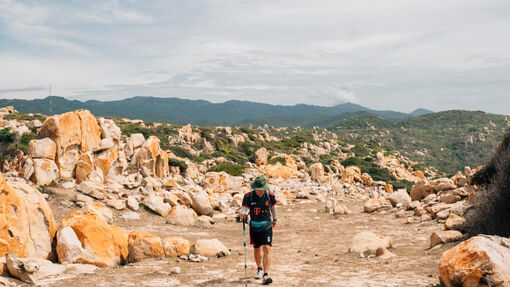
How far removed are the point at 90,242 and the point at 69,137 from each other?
39.3 ft

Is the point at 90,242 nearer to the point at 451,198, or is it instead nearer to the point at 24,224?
the point at 24,224

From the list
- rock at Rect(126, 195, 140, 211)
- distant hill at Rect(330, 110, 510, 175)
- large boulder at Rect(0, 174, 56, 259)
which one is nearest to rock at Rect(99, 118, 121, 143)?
rock at Rect(126, 195, 140, 211)

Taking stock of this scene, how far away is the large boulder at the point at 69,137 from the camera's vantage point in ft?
65.2

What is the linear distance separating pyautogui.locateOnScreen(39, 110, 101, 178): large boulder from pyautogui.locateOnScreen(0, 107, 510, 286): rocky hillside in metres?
0.05

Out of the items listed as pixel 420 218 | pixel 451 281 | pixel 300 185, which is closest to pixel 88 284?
pixel 451 281

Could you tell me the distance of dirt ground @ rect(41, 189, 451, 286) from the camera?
836 cm

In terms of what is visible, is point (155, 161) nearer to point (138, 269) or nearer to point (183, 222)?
point (183, 222)

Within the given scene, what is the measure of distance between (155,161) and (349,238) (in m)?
14.0

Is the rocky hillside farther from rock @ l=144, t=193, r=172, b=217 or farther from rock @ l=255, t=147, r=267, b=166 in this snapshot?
rock @ l=255, t=147, r=267, b=166

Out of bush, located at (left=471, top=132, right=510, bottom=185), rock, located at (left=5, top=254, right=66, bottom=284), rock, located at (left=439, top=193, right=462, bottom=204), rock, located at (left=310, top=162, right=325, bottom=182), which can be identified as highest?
bush, located at (left=471, top=132, right=510, bottom=185)

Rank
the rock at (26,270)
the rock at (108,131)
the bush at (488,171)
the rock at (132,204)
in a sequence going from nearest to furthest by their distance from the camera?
1. the rock at (26,270)
2. the bush at (488,171)
3. the rock at (132,204)
4. the rock at (108,131)

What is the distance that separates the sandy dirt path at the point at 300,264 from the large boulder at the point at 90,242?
2.08 feet

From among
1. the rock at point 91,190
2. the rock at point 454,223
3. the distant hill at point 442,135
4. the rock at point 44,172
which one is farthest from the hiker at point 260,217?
the distant hill at point 442,135

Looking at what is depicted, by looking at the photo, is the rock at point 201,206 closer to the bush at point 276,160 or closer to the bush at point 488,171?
the bush at point 488,171
